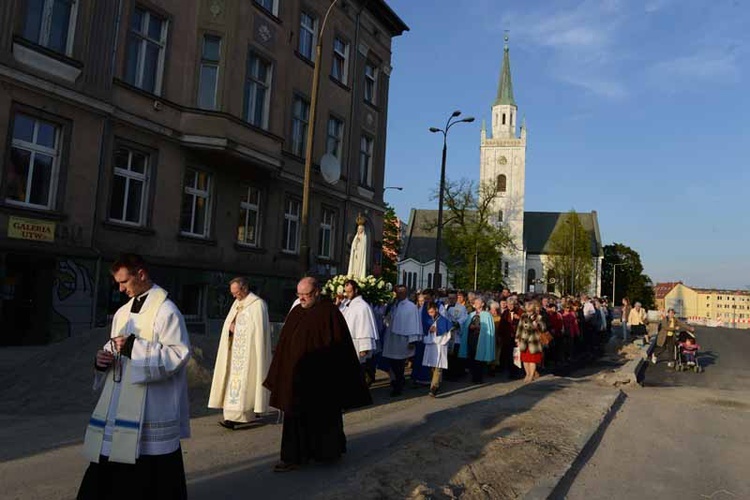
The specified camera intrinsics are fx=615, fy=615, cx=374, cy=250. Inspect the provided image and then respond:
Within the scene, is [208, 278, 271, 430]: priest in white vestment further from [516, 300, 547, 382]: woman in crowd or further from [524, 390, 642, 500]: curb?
[516, 300, 547, 382]: woman in crowd

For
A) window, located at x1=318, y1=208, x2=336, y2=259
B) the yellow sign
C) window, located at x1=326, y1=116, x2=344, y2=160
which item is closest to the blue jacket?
the yellow sign

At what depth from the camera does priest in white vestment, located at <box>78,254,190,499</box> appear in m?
3.79

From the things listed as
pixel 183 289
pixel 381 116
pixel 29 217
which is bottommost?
A: pixel 183 289

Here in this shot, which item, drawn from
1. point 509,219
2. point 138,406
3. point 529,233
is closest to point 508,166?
point 509,219

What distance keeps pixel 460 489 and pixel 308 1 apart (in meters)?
20.9

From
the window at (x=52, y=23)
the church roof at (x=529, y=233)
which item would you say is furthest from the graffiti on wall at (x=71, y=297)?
the church roof at (x=529, y=233)

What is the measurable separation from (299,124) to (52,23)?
33.5ft

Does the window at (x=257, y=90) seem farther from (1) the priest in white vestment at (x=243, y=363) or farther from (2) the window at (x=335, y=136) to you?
(1) the priest in white vestment at (x=243, y=363)

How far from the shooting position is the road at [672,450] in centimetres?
609

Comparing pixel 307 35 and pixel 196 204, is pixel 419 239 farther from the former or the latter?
pixel 196 204

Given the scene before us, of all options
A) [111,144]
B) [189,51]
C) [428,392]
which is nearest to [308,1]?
[189,51]

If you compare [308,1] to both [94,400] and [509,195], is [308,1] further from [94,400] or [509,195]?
[509,195]

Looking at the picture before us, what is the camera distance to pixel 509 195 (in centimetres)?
8869

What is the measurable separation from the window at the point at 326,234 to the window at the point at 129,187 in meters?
9.13
